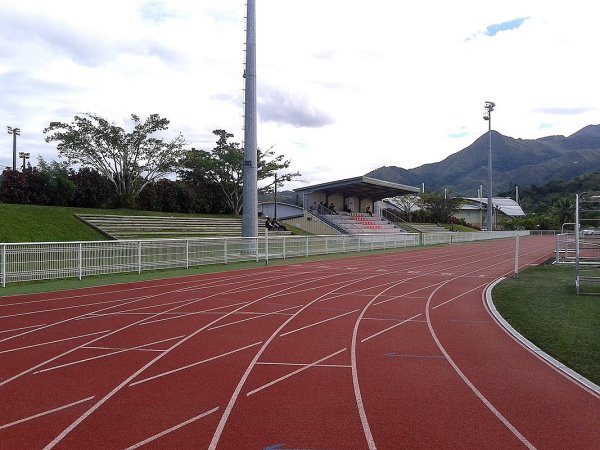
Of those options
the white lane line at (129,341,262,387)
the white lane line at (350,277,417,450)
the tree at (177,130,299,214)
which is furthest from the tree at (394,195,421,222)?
the white lane line at (129,341,262,387)

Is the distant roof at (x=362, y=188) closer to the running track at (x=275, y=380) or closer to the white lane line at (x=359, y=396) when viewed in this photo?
the running track at (x=275, y=380)

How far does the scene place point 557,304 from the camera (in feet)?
36.2

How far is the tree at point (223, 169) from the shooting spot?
150ft

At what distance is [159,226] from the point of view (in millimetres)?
34031

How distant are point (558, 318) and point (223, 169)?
39358 millimetres

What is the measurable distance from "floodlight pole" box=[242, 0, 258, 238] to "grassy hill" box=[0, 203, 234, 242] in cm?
840

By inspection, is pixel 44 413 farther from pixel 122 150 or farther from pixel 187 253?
pixel 122 150

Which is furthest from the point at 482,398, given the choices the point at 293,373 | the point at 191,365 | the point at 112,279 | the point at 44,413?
the point at 112,279

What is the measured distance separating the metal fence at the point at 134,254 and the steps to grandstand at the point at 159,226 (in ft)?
29.8

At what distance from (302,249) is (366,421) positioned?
870 inches

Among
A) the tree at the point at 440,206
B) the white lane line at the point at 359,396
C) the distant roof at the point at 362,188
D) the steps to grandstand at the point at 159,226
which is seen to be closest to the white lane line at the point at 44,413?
the white lane line at the point at 359,396

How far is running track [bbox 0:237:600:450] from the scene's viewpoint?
4.39m

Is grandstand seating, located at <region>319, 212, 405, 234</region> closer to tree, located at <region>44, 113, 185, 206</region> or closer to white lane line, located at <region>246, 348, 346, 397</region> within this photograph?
tree, located at <region>44, 113, 185, 206</region>

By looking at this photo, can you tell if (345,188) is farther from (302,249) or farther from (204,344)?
(204,344)
